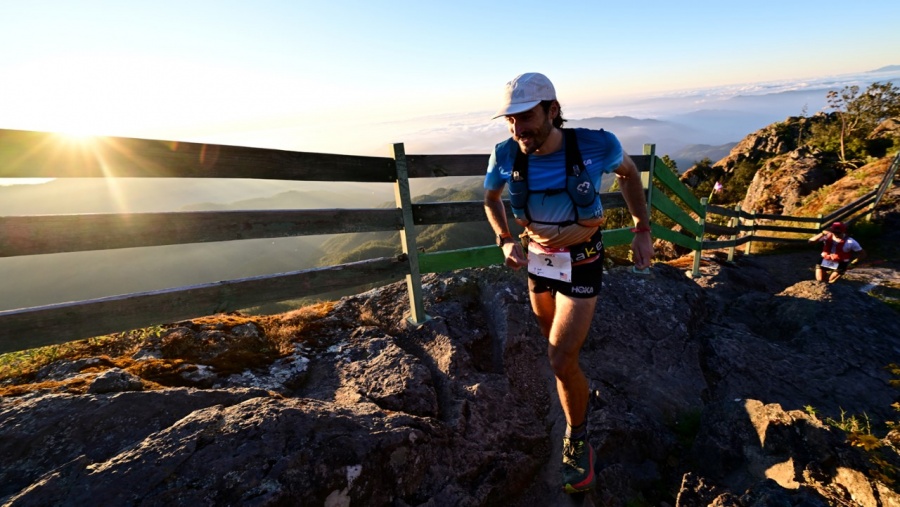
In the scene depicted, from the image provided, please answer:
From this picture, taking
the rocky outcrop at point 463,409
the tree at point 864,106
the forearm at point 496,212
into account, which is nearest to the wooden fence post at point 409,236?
the rocky outcrop at point 463,409

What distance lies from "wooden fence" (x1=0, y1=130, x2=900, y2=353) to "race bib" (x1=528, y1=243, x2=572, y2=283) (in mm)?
1545

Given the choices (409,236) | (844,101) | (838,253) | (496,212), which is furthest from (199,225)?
(844,101)

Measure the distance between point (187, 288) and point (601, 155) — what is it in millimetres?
3403

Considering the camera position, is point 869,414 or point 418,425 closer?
point 418,425

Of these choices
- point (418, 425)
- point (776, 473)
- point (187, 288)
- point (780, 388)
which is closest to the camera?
point (776, 473)

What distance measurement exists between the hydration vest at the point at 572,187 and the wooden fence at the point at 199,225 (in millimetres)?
1536

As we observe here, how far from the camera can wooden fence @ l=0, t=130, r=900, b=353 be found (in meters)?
2.58

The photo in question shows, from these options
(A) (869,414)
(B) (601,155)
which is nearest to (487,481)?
(B) (601,155)

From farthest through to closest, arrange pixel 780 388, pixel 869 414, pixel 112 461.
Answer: pixel 780 388
pixel 869 414
pixel 112 461

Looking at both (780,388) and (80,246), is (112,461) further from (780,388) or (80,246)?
(780,388)

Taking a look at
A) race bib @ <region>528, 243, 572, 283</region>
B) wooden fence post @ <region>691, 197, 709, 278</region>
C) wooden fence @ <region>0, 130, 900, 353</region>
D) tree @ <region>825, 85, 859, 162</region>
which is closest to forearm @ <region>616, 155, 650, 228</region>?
race bib @ <region>528, 243, 572, 283</region>

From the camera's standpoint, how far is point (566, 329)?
109 inches

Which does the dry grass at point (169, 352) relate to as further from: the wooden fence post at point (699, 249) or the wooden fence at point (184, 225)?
the wooden fence post at point (699, 249)

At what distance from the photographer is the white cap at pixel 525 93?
2535mm
